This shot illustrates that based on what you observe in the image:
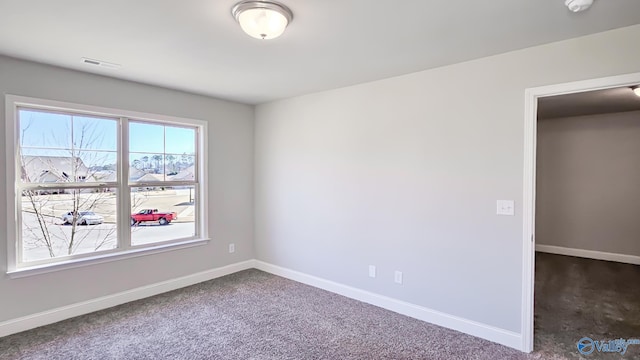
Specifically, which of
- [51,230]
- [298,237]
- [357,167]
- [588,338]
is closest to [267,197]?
[298,237]

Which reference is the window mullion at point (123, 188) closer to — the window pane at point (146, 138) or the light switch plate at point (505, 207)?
the window pane at point (146, 138)

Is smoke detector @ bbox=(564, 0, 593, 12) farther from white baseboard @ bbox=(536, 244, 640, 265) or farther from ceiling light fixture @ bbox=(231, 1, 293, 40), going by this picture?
white baseboard @ bbox=(536, 244, 640, 265)

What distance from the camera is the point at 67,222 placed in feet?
10.8

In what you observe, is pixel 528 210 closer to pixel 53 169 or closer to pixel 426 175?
pixel 426 175

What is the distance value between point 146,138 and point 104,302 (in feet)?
6.05

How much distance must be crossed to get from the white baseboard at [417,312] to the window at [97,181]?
1600 millimetres

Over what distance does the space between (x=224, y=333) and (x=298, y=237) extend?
168 cm

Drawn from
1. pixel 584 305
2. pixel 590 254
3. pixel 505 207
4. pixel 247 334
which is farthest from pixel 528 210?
pixel 590 254

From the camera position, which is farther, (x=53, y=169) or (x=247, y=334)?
(x=53, y=169)

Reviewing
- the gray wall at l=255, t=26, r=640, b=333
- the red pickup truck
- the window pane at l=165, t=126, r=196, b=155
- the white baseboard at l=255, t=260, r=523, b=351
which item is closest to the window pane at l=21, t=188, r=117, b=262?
the red pickup truck

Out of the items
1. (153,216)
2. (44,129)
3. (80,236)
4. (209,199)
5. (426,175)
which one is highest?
(44,129)

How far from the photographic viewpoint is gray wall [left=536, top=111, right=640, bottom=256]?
209 inches

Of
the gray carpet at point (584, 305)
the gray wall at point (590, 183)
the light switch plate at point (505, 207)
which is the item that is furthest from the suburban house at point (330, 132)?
the gray wall at point (590, 183)

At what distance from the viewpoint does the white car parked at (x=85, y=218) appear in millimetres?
3293
